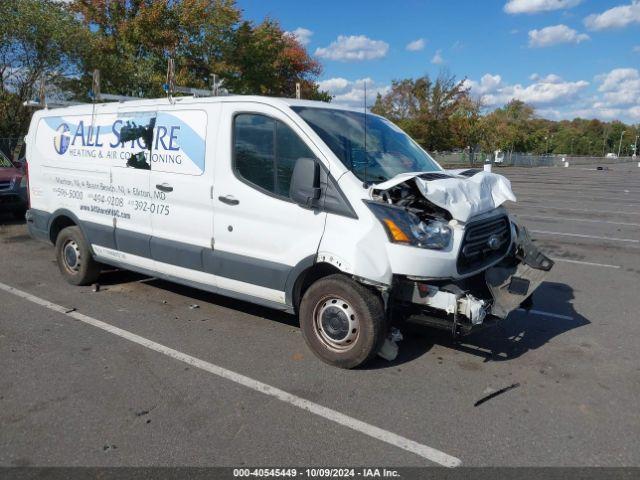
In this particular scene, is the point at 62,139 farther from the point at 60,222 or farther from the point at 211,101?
the point at 211,101

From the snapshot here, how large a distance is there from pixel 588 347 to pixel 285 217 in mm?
3109

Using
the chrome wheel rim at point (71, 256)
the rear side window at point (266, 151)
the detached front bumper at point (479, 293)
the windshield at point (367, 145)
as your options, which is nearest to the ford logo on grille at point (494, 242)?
the detached front bumper at point (479, 293)

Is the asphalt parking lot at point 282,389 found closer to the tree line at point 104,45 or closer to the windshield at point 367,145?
the windshield at point 367,145

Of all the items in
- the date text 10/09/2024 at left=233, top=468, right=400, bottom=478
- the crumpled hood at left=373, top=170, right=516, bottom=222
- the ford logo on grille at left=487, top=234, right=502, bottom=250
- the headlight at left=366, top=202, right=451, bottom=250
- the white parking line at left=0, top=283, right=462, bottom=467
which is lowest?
the date text 10/09/2024 at left=233, top=468, right=400, bottom=478

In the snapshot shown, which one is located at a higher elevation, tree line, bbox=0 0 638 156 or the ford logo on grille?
tree line, bbox=0 0 638 156

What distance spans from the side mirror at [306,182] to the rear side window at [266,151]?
0.82 ft

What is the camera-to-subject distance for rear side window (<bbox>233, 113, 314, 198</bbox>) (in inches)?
180

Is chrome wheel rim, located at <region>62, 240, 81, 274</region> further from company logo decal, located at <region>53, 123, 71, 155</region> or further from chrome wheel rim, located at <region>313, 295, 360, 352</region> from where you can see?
chrome wheel rim, located at <region>313, 295, 360, 352</region>

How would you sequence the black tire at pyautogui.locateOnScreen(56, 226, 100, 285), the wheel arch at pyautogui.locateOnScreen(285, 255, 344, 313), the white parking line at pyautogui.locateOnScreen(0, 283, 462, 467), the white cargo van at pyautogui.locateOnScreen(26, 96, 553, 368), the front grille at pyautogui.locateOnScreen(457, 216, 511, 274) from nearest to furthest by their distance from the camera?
the white parking line at pyautogui.locateOnScreen(0, 283, 462, 467) < the white cargo van at pyautogui.locateOnScreen(26, 96, 553, 368) < the front grille at pyautogui.locateOnScreen(457, 216, 511, 274) < the wheel arch at pyautogui.locateOnScreen(285, 255, 344, 313) < the black tire at pyautogui.locateOnScreen(56, 226, 100, 285)

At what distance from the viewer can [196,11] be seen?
2144 centimetres

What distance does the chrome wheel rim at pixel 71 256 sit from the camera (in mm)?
6629

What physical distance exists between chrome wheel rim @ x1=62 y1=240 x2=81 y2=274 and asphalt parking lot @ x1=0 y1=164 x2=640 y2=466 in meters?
0.33

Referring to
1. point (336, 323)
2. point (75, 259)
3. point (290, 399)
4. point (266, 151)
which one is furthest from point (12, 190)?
point (290, 399)

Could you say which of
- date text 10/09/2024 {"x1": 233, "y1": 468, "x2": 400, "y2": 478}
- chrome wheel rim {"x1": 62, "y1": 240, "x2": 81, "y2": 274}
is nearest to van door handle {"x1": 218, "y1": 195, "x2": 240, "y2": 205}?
date text 10/09/2024 {"x1": 233, "y1": 468, "x2": 400, "y2": 478}
